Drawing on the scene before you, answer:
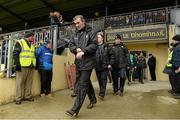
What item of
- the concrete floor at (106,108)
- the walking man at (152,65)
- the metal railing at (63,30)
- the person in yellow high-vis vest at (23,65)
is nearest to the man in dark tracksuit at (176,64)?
the concrete floor at (106,108)

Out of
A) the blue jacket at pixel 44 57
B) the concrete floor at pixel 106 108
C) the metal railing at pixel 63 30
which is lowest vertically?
the concrete floor at pixel 106 108

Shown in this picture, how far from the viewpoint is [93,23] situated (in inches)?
583

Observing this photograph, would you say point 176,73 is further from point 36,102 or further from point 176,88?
point 36,102

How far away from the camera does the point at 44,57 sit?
718 cm

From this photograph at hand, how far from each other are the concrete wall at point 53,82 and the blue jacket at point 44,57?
13.3 inches

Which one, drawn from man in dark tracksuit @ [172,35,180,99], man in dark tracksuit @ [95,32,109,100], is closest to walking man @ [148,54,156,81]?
man in dark tracksuit @ [172,35,180,99]

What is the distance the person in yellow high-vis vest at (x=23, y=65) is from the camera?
6.33 metres

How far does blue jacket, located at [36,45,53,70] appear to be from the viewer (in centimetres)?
708

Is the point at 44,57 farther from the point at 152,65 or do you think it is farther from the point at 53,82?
the point at 152,65

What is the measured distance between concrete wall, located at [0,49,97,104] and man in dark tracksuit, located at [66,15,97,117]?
6.79ft

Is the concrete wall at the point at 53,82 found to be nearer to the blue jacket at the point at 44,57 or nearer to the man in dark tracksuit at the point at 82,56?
the blue jacket at the point at 44,57

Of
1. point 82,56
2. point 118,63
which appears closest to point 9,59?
point 82,56

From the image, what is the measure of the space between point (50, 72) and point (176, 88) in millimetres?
3480

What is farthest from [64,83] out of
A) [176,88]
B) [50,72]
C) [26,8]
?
[26,8]
